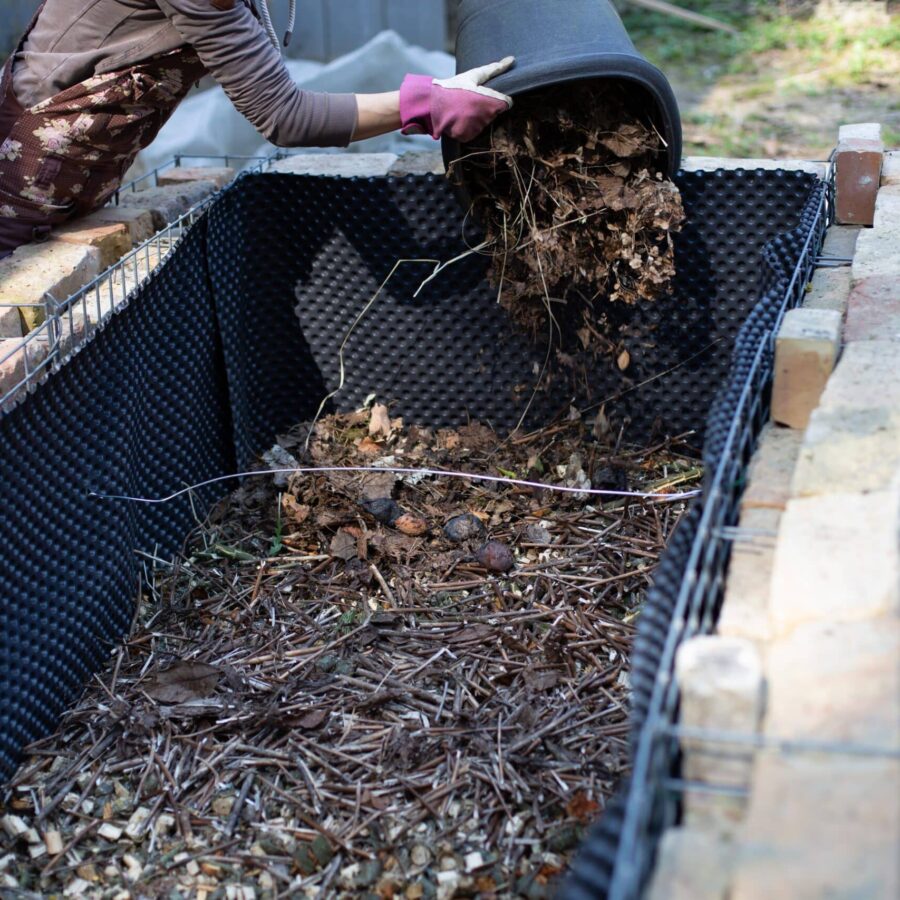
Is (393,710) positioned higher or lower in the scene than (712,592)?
lower

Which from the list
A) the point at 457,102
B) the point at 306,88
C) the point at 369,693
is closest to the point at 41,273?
the point at 457,102

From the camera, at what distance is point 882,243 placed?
10.6ft

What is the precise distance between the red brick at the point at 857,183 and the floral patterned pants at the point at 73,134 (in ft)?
6.22

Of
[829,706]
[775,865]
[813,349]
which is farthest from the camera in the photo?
[813,349]

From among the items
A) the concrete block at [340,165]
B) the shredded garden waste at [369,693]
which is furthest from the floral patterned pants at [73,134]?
the shredded garden waste at [369,693]

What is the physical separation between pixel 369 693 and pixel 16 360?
3.87ft

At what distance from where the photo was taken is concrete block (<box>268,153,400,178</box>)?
13.2 feet

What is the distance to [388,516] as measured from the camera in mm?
3695

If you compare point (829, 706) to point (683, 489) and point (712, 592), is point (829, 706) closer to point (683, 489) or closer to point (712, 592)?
point (712, 592)

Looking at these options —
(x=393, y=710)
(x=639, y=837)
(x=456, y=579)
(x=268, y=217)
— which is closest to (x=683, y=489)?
(x=456, y=579)

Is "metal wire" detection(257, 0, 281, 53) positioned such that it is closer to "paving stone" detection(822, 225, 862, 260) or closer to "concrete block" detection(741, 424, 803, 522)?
"paving stone" detection(822, 225, 862, 260)

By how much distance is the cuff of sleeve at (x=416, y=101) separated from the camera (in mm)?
3205

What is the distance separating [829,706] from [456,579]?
189 cm

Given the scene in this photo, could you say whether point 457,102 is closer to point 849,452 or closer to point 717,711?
point 849,452
